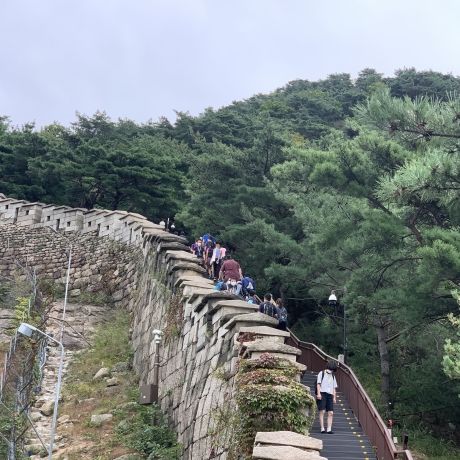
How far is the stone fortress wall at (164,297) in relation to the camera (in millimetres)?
9203

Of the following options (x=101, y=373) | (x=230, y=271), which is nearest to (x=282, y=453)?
(x=230, y=271)

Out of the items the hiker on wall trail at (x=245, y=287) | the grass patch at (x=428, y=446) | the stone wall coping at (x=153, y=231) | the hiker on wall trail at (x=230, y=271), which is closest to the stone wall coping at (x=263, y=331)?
the hiker on wall trail at (x=245, y=287)

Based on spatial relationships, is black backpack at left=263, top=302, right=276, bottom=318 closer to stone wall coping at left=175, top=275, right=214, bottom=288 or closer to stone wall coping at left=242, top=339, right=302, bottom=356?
stone wall coping at left=175, top=275, right=214, bottom=288

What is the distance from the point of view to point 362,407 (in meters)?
10.3

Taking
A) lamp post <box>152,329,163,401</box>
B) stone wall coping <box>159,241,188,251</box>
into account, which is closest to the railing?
lamp post <box>152,329,163,401</box>

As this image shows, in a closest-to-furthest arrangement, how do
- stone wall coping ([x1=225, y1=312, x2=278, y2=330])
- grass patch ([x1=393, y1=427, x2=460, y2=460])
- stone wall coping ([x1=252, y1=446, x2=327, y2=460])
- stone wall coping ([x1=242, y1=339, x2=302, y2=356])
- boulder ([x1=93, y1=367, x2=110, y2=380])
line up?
stone wall coping ([x1=252, y1=446, x2=327, y2=460]) < stone wall coping ([x1=242, y1=339, x2=302, y2=356]) < stone wall coping ([x1=225, y1=312, x2=278, y2=330]) < grass patch ([x1=393, y1=427, x2=460, y2=460]) < boulder ([x1=93, y1=367, x2=110, y2=380])

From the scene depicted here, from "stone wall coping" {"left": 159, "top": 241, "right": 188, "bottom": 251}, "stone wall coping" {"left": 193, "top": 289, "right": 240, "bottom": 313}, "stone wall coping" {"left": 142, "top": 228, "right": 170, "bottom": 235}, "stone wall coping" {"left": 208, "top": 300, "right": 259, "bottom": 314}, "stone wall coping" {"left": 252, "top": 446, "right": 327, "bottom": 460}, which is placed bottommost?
"stone wall coping" {"left": 252, "top": 446, "right": 327, "bottom": 460}

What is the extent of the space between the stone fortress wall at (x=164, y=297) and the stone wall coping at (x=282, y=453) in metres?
0.12

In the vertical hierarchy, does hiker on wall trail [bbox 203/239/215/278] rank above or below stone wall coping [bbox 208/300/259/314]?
above

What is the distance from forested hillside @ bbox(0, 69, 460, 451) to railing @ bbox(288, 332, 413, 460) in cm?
128

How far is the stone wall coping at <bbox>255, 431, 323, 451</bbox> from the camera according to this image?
6543 millimetres

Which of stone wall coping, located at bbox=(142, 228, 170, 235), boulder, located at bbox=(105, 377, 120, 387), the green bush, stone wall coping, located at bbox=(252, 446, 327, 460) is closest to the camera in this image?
stone wall coping, located at bbox=(252, 446, 327, 460)

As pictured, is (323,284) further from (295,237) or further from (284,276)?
(295,237)

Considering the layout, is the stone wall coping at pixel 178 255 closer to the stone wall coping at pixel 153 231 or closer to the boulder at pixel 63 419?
the stone wall coping at pixel 153 231
